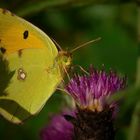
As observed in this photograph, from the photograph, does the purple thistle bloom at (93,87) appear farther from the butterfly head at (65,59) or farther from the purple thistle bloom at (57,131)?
the purple thistle bloom at (57,131)

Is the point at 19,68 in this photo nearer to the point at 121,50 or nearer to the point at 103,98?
the point at 103,98

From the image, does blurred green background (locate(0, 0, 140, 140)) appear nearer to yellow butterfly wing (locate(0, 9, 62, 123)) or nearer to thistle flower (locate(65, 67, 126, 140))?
yellow butterfly wing (locate(0, 9, 62, 123))

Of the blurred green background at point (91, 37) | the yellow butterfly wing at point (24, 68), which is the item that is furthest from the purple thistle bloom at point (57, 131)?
the blurred green background at point (91, 37)

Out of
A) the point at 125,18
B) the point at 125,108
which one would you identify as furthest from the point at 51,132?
the point at 125,18

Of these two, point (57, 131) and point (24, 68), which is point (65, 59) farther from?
point (57, 131)

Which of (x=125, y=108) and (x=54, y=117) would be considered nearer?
(x=125, y=108)

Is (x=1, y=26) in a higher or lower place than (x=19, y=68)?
higher

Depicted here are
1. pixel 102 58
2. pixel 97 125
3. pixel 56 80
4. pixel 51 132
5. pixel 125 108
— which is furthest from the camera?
pixel 102 58

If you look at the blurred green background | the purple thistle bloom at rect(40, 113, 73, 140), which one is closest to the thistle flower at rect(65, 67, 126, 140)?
the purple thistle bloom at rect(40, 113, 73, 140)
